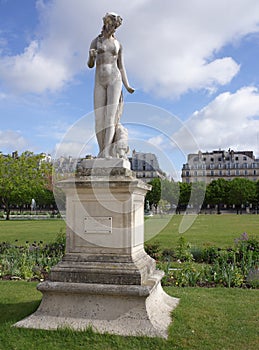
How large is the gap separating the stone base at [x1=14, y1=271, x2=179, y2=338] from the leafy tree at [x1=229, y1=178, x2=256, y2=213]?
77123 millimetres

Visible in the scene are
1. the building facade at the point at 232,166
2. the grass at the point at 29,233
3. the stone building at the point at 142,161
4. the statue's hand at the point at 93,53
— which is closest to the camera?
the statue's hand at the point at 93,53

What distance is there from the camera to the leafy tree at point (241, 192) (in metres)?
79.5

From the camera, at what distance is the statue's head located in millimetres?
6594

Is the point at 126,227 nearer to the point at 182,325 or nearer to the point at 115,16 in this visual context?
the point at 182,325

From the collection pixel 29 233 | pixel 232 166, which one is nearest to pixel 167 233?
pixel 29 233

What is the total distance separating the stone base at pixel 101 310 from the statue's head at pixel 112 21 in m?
4.31

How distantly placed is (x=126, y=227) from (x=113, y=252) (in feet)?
1.40

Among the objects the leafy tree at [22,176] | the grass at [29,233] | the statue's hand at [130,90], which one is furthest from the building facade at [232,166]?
the statue's hand at [130,90]

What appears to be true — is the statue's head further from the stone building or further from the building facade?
the building facade

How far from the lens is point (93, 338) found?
5.09m

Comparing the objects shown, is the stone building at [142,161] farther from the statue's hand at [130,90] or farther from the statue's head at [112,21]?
the statue's head at [112,21]

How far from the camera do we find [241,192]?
79.4m

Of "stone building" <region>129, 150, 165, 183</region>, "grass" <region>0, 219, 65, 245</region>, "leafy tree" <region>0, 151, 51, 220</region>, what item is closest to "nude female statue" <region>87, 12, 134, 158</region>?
"stone building" <region>129, 150, 165, 183</region>

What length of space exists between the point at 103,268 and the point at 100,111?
267 centimetres
